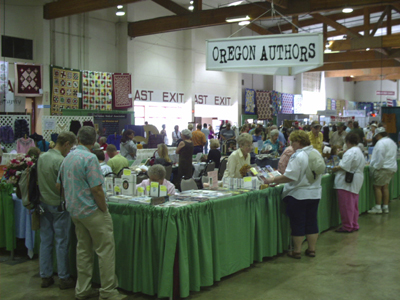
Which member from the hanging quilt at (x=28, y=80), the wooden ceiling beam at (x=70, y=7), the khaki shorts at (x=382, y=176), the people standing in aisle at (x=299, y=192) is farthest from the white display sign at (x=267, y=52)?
the hanging quilt at (x=28, y=80)

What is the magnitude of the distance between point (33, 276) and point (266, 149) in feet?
17.8

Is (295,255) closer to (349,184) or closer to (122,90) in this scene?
(349,184)

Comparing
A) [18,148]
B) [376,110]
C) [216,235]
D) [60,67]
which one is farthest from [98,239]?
[376,110]

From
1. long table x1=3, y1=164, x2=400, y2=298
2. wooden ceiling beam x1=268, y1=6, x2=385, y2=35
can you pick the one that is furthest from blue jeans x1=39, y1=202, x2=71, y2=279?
wooden ceiling beam x1=268, y1=6, x2=385, y2=35

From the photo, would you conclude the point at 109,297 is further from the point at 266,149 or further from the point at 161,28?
the point at 161,28

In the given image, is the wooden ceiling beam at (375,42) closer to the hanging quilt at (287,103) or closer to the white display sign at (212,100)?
the white display sign at (212,100)

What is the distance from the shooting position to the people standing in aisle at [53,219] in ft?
11.5

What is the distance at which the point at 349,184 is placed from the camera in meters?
5.36

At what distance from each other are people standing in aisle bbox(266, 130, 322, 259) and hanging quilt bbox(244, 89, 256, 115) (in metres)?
16.7

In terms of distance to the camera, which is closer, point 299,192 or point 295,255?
point 299,192

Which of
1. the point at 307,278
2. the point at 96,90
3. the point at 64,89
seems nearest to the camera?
the point at 307,278

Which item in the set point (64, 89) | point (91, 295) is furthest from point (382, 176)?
point (64, 89)

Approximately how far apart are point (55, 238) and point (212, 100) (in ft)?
51.7

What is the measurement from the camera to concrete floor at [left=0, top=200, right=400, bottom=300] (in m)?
3.45
